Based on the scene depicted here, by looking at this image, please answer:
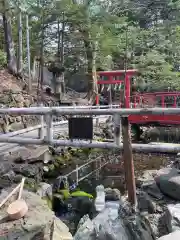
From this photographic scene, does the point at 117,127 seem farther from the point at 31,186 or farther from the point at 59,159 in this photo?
the point at 59,159

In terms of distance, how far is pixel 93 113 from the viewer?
4.48m

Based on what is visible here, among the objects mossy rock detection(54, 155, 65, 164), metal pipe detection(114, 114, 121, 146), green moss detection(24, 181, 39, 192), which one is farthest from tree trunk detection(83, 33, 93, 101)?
metal pipe detection(114, 114, 121, 146)

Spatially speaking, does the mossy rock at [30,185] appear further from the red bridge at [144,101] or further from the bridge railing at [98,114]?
the red bridge at [144,101]

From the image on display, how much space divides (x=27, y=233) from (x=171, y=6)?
22.4m

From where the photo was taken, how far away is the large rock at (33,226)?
3.34 meters

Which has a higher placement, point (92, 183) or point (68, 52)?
point (68, 52)

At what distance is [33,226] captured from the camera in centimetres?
344

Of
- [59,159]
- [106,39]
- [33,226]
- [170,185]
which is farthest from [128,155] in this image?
[106,39]

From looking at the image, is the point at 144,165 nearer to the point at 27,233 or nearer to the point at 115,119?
the point at 115,119

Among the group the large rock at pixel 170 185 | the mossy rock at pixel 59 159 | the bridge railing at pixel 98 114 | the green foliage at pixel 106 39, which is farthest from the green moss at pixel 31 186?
the green foliage at pixel 106 39

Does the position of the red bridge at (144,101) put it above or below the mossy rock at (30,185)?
above

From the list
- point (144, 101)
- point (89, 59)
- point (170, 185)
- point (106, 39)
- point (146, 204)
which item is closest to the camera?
point (146, 204)

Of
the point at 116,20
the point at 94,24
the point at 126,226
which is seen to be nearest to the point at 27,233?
the point at 126,226

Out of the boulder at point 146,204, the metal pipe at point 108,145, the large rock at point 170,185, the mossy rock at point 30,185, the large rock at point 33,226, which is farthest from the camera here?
the mossy rock at point 30,185
